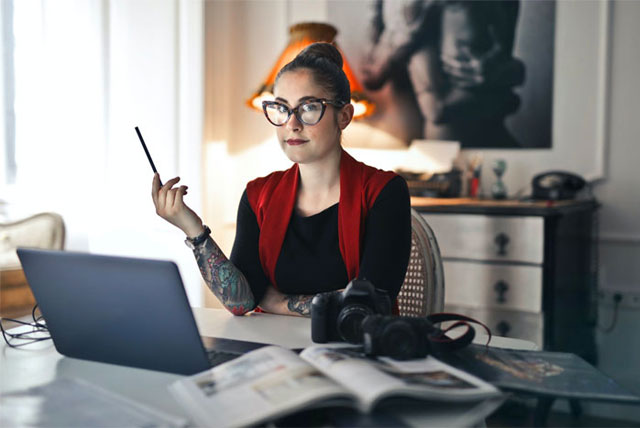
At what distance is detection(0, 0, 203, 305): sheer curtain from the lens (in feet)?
10.8

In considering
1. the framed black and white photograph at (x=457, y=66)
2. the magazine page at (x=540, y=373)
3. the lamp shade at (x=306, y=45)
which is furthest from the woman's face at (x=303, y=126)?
the framed black and white photograph at (x=457, y=66)

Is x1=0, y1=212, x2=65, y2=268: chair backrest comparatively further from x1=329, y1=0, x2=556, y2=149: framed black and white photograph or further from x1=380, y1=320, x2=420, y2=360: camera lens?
x1=380, y1=320, x2=420, y2=360: camera lens

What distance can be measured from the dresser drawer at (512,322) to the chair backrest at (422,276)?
0.90m

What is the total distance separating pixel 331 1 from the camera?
11.3ft

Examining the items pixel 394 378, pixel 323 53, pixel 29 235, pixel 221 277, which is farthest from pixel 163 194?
pixel 29 235

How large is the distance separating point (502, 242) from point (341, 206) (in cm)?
119

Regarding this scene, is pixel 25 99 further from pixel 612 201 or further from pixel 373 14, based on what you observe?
pixel 612 201

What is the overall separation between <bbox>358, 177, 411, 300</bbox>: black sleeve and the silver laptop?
17.2 inches

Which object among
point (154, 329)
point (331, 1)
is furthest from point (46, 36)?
point (154, 329)

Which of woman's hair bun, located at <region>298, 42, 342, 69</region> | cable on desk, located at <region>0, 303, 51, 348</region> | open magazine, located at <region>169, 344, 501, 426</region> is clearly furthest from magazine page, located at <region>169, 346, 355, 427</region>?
woman's hair bun, located at <region>298, 42, 342, 69</region>

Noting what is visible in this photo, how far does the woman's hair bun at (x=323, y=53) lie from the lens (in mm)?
1552

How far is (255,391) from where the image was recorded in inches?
30.5

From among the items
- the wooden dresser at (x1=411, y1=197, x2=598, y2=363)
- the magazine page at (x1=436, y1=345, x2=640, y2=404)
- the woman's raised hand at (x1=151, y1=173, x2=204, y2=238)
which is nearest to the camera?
the magazine page at (x1=436, y1=345, x2=640, y2=404)

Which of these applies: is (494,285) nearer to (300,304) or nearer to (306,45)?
(300,304)
